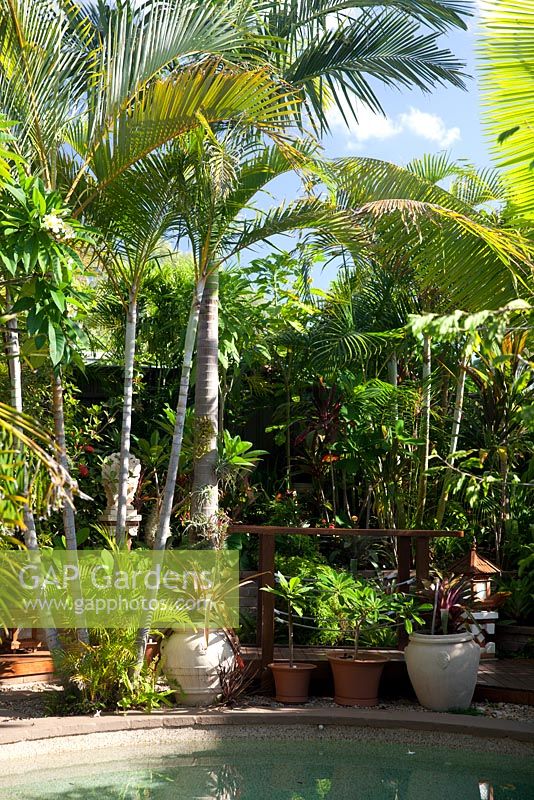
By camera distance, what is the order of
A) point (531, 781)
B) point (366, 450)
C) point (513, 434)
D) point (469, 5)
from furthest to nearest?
1. point (366, 450)
2. point (513, 434)
3. point (469, 5)
4. point (531, 781)

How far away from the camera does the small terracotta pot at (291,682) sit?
5.91 m

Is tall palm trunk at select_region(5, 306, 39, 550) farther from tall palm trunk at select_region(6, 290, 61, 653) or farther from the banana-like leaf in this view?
the banana-like leaf

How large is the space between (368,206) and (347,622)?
2.78 meters

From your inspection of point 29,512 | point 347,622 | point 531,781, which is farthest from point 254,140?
point 531,781

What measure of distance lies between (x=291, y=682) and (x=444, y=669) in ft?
3.32

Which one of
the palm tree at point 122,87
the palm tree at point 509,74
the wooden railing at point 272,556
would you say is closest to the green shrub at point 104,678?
the wooden railing at point 272,556

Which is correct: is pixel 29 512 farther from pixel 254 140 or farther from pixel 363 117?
pixel 363 117

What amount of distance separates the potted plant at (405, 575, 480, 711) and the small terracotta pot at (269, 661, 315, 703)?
690 millimetres

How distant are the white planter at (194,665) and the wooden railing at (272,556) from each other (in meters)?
0.46

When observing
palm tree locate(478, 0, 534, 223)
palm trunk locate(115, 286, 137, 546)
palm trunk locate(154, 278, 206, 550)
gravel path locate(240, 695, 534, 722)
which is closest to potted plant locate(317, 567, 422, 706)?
gravel path locate(240, 695, 534, 722)

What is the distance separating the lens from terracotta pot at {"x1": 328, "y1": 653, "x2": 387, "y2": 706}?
5.85m

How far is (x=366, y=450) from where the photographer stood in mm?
8484

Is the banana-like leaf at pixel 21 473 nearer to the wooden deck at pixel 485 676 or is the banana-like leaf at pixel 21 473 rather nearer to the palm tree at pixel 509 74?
the palm tree at pixel 509 74

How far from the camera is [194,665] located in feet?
18.8
